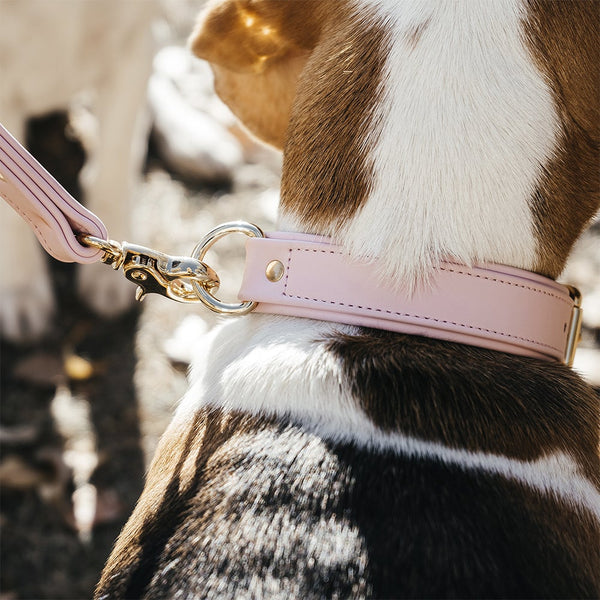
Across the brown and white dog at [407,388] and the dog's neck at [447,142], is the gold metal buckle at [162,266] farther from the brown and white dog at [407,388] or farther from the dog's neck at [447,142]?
the dog's neck at [447,142]

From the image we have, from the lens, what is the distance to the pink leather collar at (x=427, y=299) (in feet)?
3.78

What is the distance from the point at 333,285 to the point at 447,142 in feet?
0.89

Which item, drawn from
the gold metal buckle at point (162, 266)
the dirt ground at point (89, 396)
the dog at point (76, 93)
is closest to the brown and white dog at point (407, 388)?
the gold metal buckle at point (162, 266)

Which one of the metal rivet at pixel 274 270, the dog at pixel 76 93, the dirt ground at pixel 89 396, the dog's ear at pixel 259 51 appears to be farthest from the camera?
the dog at pixel 76 93

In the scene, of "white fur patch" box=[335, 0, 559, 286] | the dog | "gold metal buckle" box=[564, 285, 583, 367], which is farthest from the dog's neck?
the dog

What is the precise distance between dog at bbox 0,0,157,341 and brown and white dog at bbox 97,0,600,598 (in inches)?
59.1

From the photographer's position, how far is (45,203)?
1.32 meters

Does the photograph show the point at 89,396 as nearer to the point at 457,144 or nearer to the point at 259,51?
the point at 259,51

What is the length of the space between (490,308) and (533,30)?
0.43 meters

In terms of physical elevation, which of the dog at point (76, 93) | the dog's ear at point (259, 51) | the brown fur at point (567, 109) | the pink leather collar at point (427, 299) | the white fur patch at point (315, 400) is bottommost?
the white fur patch at point (315, 400)

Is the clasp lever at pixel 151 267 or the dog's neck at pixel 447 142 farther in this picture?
the clasp lever at pixel 151 267

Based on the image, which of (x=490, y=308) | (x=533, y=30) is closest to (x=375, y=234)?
(x=490, y=308)

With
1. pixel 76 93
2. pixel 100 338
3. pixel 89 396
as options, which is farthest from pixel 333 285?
pixel 76 93

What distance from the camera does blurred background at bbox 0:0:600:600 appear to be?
2.16m
